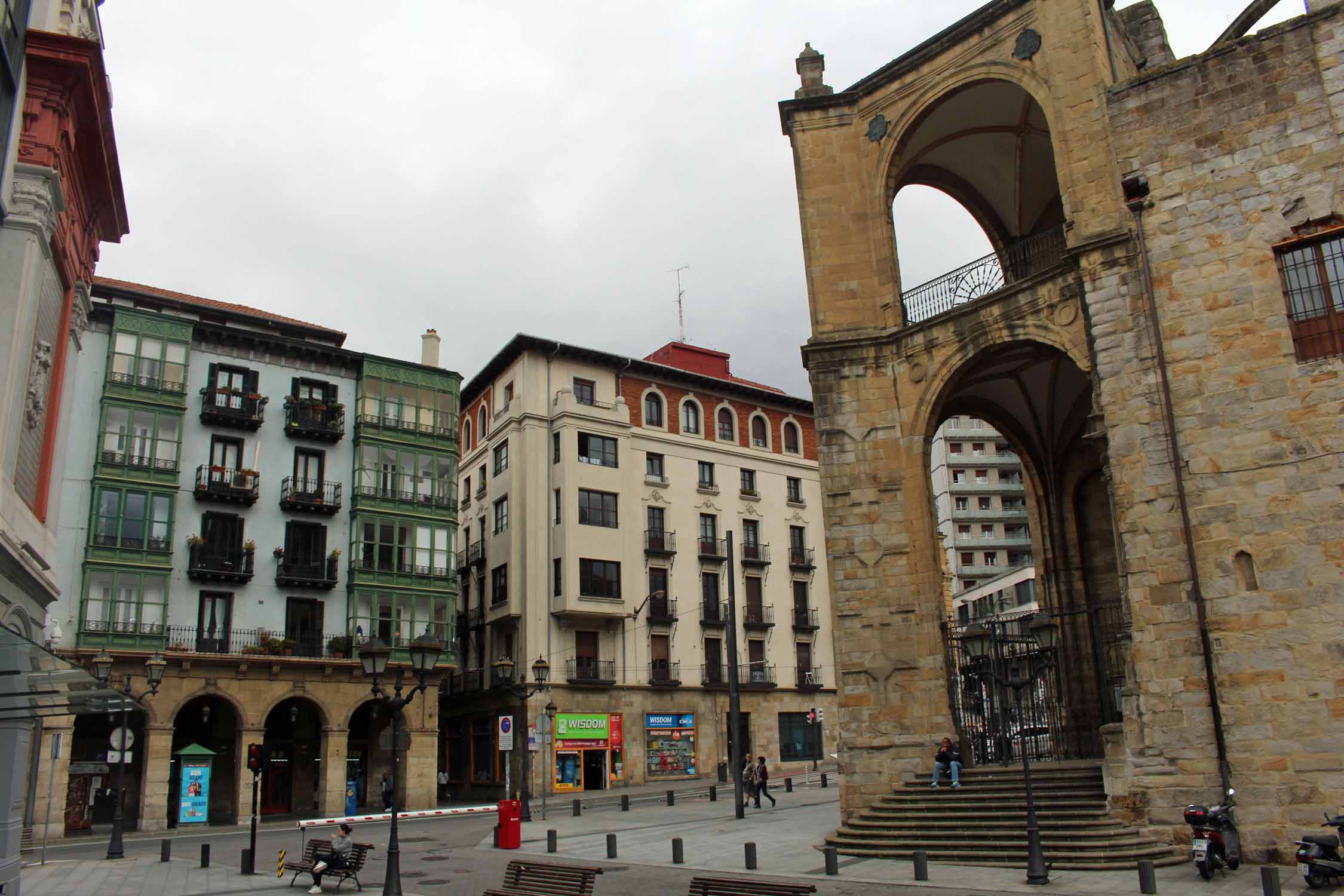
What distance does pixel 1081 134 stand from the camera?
61.6 feet

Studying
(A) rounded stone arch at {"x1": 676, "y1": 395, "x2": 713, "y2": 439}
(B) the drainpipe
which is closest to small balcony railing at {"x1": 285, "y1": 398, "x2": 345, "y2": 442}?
(A) rounded stone arch at {"x1": 676, "y1": 395, "x2": 713, "y2": 439}

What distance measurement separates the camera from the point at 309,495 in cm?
3778

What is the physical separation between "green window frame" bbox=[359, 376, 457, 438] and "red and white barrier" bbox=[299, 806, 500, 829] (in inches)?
565

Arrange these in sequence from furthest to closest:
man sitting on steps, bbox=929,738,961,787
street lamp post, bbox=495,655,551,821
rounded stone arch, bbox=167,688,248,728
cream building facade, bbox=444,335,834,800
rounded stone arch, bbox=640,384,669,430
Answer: rounded stone arch, bbox=640,384,669,430, cream building facade, bbox=444,335,834,800, rounded stone arch, bbox=167,688,248,728, street lamp post, bbox=495,655,551,821, man sitting on steps, bbox=929,738,961,787

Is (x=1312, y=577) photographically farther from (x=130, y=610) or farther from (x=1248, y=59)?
(x=130, y=610)

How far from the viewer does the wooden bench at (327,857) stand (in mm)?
16219

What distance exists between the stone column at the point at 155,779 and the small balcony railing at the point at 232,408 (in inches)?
415

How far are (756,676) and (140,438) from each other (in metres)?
26.9

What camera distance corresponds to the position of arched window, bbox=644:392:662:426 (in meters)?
47.4

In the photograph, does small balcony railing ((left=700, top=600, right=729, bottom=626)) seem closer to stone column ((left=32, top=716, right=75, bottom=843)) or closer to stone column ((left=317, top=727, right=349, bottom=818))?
stone column ((left=317, top=727, right=349, bottom=818))

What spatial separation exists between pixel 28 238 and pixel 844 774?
15.9m

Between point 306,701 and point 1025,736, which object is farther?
point 306,701

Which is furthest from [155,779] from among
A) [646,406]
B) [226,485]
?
[646,406]

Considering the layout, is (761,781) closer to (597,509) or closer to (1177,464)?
(1177,464)
